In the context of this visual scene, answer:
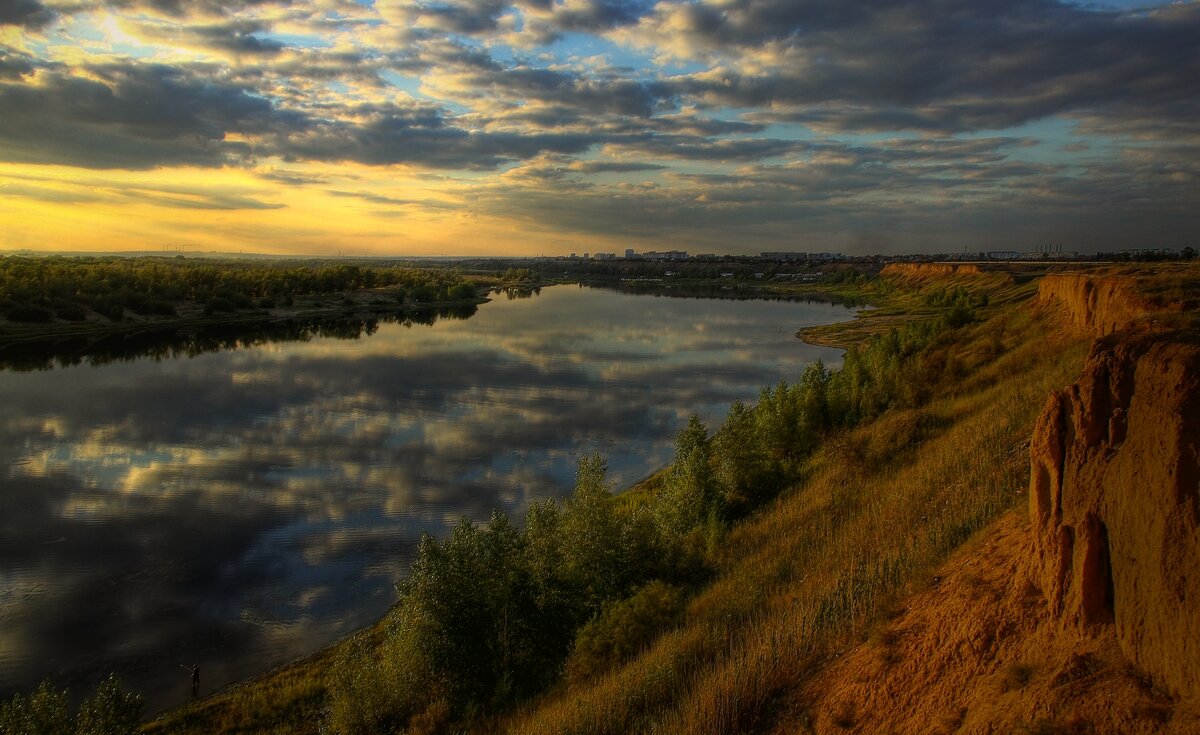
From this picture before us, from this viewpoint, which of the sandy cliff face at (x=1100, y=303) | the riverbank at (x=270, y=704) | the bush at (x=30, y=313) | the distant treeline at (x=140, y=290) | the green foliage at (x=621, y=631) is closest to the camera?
the green foliage at (x=621, y=631)

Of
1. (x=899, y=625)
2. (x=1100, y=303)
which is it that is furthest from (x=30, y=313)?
(x=1100, y=303)

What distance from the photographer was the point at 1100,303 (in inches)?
693

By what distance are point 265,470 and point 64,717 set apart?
16.2 meters

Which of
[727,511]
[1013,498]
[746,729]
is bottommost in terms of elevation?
[727,511]

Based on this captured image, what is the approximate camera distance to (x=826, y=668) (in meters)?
7.32

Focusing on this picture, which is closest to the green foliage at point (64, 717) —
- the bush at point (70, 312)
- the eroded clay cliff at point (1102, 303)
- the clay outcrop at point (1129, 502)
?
the clay outcrop at point (1129, 502)

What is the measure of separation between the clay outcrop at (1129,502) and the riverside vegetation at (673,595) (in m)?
2.43

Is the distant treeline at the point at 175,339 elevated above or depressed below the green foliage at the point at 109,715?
above

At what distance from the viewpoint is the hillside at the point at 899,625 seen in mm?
5219

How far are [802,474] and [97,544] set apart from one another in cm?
1983

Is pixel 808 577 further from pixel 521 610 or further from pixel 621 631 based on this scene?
pixel 521 610

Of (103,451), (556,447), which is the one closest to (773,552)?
(556,447)

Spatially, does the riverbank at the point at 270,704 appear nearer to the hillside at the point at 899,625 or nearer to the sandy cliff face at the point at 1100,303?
the hillside at the point at 899,625

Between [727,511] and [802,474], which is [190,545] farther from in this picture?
[802,474]
